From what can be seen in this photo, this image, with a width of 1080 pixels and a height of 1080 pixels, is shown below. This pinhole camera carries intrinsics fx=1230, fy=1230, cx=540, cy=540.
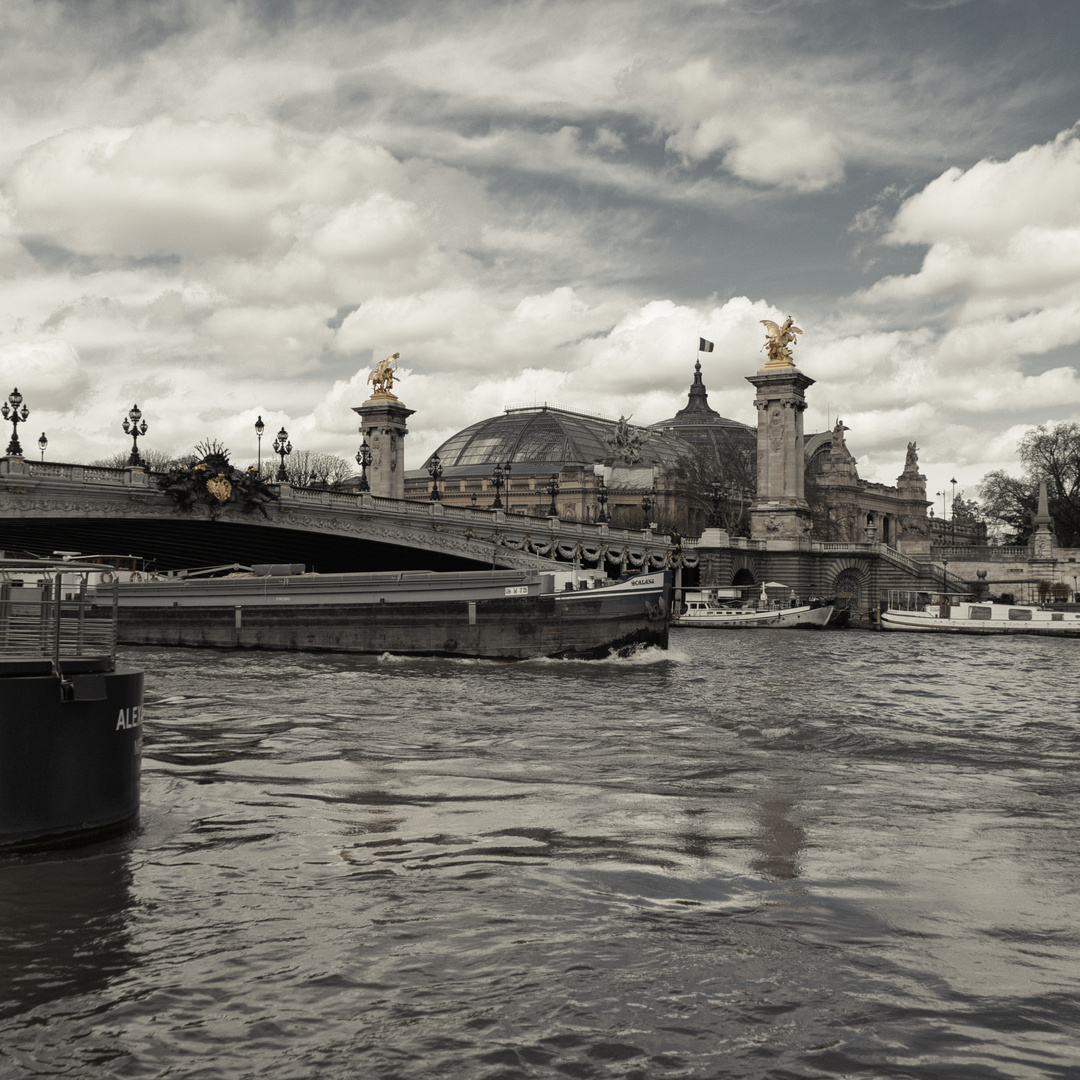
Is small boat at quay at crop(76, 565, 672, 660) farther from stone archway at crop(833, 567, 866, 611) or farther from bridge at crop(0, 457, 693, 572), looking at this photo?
stone archway at crop(833, 567, 866, 611)

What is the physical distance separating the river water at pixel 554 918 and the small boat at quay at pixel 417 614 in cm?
2285

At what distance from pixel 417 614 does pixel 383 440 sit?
4844cm

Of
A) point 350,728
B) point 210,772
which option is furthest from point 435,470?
point 210,772

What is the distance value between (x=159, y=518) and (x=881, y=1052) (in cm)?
5490

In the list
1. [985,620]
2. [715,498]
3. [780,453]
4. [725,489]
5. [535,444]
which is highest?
[535,444]

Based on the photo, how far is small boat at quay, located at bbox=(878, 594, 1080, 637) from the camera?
69375 mm

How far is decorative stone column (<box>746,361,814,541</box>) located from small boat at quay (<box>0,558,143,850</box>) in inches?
3203

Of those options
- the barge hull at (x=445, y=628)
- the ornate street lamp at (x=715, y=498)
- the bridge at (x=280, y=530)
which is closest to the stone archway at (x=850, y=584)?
the ornate street lamp at (x=715, y=498)

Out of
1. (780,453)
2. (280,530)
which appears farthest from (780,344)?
(280,530)

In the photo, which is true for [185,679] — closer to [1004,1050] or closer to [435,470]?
[1004,1050]

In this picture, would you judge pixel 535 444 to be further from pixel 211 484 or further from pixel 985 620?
pixel 211 484

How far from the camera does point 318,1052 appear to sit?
5980mm

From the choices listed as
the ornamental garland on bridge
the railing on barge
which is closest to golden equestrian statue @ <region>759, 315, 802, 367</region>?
the ornamental garland on bridge

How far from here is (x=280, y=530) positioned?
6188cm
